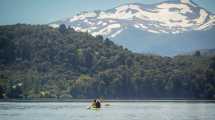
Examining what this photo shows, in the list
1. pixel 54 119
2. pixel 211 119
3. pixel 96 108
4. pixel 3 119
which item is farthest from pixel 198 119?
pixel 96 108

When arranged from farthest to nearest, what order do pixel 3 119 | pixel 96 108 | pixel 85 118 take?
1. pixel 96 108
2. pixel 85 118
3. pixel 3 119

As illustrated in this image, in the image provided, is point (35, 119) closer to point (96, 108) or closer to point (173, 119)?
point (173, 119)

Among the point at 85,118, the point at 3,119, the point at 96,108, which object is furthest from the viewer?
the point at 96,108

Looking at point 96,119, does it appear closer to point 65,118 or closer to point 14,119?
point 65,118

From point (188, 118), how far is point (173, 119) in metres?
4.16

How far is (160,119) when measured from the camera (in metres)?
92.2

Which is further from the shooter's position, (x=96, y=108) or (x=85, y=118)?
(x=96, y=108)

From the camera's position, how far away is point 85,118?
316 feet

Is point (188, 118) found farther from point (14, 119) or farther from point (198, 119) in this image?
point (14, 119)

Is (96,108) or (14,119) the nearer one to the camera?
(14,119)

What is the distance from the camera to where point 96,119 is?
309 ft

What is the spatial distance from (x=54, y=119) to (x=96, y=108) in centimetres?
3542

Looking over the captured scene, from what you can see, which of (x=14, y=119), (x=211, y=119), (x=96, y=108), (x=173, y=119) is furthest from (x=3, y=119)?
(x=96, y=108)

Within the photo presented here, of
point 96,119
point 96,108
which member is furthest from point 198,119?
point 96,108
